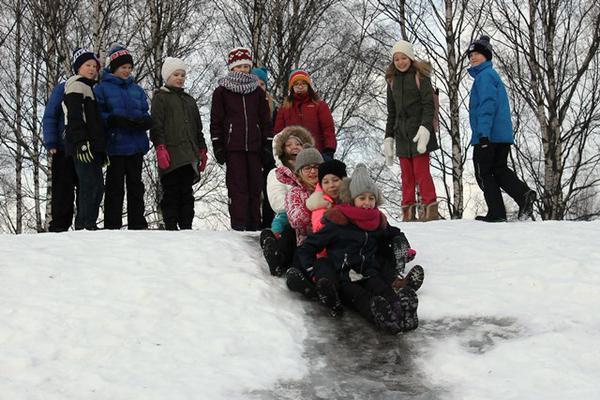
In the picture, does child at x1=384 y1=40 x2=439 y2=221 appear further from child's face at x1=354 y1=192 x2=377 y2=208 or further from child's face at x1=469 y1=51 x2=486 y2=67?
child's face at x1=354 y1=192 x2=377 y2=208

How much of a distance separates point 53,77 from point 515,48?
944 centimetres

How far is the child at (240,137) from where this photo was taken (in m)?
7.03

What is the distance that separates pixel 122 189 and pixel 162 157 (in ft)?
1.77

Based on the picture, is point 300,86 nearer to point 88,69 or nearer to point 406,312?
point 88,69

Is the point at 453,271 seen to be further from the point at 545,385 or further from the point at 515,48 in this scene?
the point at 515,48

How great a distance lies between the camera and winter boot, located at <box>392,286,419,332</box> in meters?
4.42

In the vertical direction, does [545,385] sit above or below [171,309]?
below

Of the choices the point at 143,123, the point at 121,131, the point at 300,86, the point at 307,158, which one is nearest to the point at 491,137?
the point at 300,86

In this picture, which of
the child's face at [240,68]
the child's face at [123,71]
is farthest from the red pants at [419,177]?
the child's face at [123,71]

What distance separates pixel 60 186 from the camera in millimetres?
7062

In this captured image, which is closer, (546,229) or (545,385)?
(545,385)

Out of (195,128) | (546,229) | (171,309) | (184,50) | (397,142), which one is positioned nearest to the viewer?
(171,309)

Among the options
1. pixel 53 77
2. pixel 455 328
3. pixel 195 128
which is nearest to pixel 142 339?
pixel 455 328

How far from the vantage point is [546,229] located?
689cm
